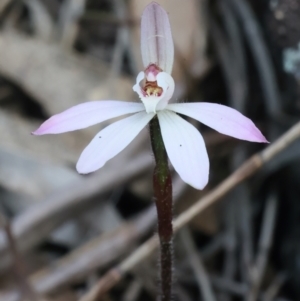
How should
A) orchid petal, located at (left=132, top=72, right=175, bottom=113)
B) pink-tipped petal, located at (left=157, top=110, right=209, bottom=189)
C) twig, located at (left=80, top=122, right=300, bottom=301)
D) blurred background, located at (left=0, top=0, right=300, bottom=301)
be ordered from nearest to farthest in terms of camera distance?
pink-tipped petal, located at (left=157, top=110, right=209, bottom=189)
orchid petal, located at (left=132, top=72, right=175, bottom=113)
twig, located at (left=80, top=122, right=300, bottom=301)
blurred background, located at (left=0, top=0, right=300, bottom=301)

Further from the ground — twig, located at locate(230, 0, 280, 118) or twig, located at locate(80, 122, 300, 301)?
twig, located at locate(230, 0, 280, 118)

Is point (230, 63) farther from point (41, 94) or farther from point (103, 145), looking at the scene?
point (103, 145)

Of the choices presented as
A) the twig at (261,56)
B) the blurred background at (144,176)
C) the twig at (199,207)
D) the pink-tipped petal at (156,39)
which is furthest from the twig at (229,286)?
the pink-tipped petal at (156,39)

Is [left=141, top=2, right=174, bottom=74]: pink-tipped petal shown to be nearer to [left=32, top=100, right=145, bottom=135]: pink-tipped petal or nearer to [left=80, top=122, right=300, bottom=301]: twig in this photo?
[left=32, top=100, right=145, bottom=135]: pink-tipped petal

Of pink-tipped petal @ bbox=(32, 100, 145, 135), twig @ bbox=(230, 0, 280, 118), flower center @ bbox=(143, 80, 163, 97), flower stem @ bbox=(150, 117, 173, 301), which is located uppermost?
twig @ bbox=(230, 0, 280, 118)

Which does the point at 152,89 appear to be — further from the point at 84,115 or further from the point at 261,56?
the point at 261,56

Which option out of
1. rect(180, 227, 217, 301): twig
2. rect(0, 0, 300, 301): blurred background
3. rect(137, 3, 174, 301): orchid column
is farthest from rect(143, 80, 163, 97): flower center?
rect(180, 227, 217, 301): twig

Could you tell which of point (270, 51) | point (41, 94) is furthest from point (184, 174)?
point (41, 94)

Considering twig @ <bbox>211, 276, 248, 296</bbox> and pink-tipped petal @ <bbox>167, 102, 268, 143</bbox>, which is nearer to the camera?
pink-tipped petal @ <bbox>167, 102, 268, 143</bbox>

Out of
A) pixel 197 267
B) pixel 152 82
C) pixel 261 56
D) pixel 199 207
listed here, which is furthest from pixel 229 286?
pixel 152 82
